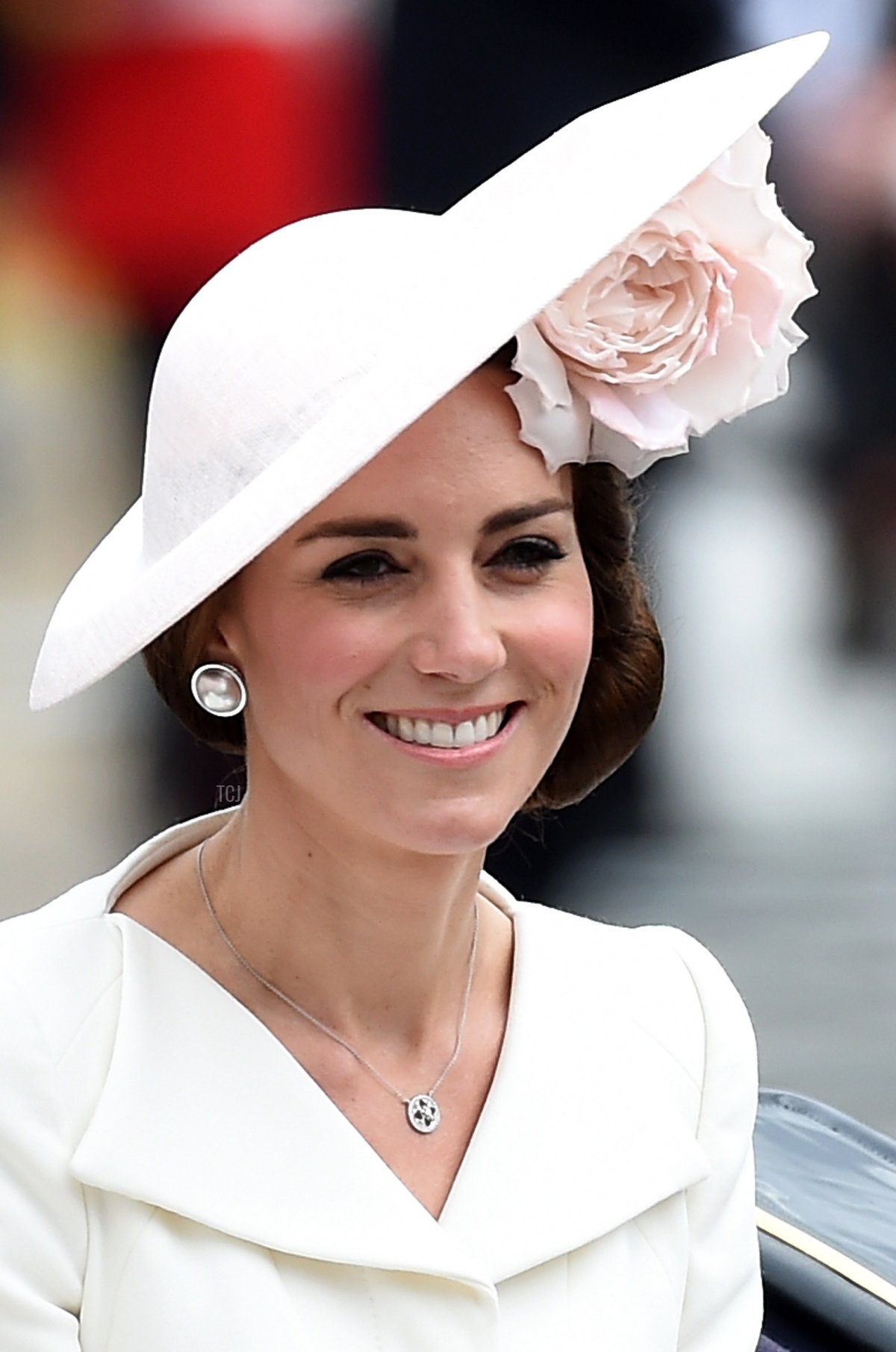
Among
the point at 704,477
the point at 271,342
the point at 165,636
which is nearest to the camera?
the point at 271,342

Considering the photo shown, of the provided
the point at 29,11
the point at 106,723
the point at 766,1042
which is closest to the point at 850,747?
the point at 766,1042

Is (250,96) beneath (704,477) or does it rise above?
above

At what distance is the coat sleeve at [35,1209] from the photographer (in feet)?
5.76

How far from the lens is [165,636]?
2.02m

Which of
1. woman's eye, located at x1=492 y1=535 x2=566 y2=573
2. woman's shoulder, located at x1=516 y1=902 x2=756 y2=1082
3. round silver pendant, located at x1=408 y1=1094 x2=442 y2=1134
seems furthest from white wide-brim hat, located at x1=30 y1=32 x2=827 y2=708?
woman's shoulder, located at x1=516 y1=902 x2=756 y2=1082

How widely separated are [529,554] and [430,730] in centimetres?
19

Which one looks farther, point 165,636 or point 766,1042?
point 766,1042

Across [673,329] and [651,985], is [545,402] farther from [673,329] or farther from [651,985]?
[651,985]

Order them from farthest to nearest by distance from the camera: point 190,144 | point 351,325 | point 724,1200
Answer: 1. point 190,144
2. point 724,1200
3. point 351,325

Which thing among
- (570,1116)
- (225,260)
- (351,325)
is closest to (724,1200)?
(570,1116)

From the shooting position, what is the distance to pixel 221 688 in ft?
6.37

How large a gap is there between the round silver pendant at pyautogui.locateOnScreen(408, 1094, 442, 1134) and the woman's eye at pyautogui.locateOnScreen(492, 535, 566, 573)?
1.68 feet

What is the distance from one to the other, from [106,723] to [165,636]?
353cm

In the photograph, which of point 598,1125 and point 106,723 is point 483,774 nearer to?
point 598,1125
